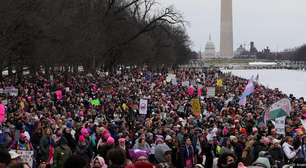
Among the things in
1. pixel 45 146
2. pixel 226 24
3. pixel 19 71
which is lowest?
→ pixel 45 146

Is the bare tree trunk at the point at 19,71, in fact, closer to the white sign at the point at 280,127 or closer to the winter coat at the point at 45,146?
the white sign at the point at 280,127

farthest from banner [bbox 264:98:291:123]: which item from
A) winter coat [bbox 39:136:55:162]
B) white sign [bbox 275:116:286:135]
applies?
winter coat [bbox 39:136:55:162]

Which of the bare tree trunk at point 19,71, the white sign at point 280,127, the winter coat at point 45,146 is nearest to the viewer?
the winter coat at point 45,146

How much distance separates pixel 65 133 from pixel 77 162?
6352mm

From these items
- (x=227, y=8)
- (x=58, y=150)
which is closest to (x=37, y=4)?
(x=58, y=150)

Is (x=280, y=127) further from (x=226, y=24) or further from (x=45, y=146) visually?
(x=226, y=24)

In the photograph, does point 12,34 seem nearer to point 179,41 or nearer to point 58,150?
point 58,150

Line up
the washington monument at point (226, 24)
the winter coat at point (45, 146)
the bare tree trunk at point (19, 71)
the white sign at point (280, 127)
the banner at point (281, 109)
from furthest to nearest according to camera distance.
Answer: the washington monument at point (226, 24) → the bare tree trunk at point (19, 71) → the banner at point (281, 109) → the white sign at point (280, 127) → the winter coat at point (45, 146)

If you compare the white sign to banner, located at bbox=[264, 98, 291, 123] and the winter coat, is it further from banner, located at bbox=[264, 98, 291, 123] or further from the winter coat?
the winter coat

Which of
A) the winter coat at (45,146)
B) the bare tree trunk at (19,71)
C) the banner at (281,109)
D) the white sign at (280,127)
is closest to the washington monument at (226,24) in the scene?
the bare tree trunk at (19,71)

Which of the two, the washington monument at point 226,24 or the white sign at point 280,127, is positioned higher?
the washington monument at point 226,24

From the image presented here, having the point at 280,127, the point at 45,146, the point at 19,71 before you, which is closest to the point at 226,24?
the point at 19,71

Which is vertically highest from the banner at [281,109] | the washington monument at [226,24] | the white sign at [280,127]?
the washington monument at [226,24]

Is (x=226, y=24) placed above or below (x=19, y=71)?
above
